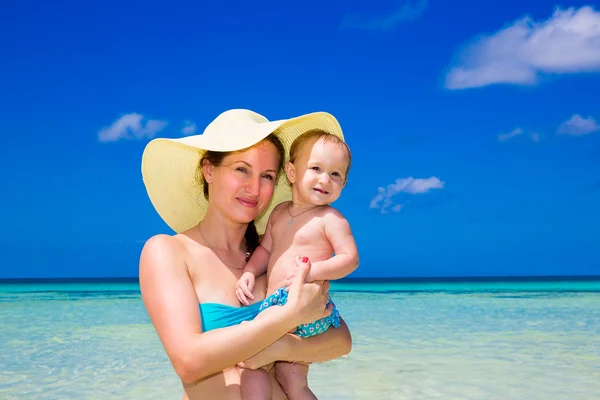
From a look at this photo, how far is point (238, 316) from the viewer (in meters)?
2.34

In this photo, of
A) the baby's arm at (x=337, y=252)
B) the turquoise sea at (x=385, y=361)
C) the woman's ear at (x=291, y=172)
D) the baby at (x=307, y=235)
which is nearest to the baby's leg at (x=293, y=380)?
the baby at (x=307, y=235)

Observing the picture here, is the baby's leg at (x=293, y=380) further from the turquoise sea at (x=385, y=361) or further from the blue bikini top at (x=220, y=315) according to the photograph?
the turquoise sea at (x=385, y=361)

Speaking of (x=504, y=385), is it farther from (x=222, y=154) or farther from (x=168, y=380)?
(x=222, y=154)

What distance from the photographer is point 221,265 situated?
2518 mm

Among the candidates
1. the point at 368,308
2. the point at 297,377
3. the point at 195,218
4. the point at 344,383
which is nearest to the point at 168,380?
the point at 344,383

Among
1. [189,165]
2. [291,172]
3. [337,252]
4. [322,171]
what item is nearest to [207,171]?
[189,165]

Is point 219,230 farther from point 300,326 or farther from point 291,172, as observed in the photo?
point 300,326

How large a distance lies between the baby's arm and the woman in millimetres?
48

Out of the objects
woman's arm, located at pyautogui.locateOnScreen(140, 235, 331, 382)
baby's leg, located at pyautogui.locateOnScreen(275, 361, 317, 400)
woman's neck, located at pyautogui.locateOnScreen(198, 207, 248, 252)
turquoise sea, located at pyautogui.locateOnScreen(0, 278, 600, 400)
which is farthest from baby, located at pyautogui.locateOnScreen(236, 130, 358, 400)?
turquoise sea, located at pyautogui.locateOnScreen(0, 278, 600, 400)

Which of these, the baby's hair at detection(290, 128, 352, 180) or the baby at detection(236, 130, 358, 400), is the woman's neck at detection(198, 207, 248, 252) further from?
the baby's hair at detection(290, 128, 352, 180)

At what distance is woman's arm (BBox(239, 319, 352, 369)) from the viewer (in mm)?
2273

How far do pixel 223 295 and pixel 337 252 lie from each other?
0.47m

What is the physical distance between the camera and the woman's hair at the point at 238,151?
8.40 feet

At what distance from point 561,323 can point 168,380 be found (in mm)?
7515
